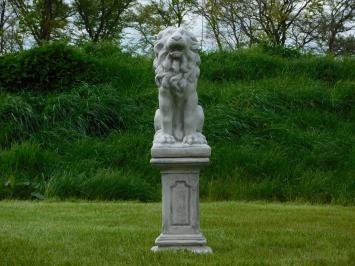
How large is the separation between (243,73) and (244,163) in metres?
4.74

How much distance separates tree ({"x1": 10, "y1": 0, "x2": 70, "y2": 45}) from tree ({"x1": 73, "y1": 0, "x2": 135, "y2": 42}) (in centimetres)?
170

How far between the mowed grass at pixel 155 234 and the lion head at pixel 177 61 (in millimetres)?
1365

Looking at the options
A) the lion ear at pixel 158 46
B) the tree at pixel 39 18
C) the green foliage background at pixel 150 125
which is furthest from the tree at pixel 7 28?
the lion ear at pixel 158 46

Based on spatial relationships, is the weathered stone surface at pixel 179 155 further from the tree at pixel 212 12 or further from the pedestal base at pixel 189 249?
the tree at pixel 212 12

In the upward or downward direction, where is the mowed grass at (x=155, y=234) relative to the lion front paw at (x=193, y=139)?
downward

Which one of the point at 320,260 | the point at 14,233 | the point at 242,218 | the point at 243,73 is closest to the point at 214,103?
the point at 243,73

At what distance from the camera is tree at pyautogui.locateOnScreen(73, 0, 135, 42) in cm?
2755

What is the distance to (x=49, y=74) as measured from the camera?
46.2 feet

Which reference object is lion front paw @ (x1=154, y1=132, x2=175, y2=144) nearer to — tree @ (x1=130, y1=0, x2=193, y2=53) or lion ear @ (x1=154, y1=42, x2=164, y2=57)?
lion ear @ (x1=154, y1=42, x2=164, y2=57)

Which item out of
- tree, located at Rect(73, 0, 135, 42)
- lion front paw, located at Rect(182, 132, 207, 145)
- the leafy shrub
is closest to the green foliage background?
the leafy shrub

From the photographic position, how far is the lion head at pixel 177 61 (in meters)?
5.78

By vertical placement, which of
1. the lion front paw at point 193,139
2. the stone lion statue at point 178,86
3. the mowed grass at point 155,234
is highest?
the stone lion statue at point 178,86

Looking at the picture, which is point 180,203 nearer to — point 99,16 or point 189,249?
point 189,249

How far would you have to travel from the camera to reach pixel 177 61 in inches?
229
